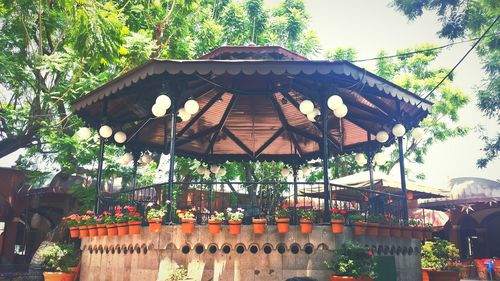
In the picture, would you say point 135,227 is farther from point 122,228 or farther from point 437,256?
point 437,256

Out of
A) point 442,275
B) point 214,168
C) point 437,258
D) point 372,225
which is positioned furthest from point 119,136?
point 437,258

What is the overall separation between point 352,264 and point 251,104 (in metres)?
6.61

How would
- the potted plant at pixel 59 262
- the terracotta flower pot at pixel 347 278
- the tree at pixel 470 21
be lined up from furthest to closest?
the tree at pixel 470 21 < the potted plant at pixel 59 262 < the terracotta flower pot at pixel 347 278

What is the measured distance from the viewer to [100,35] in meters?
7.74

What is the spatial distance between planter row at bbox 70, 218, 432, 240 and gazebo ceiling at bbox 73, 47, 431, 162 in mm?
2911

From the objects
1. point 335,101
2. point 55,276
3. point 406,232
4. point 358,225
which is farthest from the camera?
point 55,276

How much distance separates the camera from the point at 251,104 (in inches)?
519

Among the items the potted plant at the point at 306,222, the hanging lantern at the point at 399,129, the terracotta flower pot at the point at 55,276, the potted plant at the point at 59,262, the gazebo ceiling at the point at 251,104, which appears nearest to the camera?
the potted plant at the point at 306,222

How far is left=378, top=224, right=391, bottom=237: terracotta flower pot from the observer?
927 cm

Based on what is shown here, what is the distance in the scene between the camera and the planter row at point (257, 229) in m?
8.27

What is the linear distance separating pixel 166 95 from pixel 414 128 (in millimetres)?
7084

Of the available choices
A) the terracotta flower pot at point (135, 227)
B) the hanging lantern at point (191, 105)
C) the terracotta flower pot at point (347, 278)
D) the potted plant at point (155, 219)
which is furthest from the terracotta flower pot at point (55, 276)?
the terracotta flower pot at point (347, 278)

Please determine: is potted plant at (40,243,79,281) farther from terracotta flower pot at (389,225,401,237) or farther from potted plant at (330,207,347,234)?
terracotta flower pot at (389,225,401,237)

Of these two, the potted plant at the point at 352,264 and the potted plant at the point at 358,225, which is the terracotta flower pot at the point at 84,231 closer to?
the potted plant at the point at 352,264
